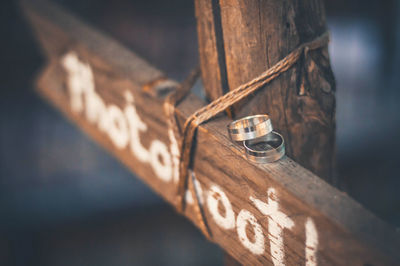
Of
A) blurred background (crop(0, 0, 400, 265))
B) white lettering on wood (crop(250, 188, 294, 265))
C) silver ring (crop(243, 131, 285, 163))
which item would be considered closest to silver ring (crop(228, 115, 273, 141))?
silver ring (crop(243, 131, 285, 163))

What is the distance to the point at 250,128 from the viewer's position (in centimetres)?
75

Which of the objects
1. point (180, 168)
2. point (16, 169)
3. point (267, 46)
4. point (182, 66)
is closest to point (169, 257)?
point (16, 169)

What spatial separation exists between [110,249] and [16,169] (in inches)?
40.6

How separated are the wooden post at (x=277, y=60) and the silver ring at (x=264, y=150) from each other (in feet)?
0.34

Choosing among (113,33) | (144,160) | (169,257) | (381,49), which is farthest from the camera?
(381,49)

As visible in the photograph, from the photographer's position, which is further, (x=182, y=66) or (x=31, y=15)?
(x=182, y=66)

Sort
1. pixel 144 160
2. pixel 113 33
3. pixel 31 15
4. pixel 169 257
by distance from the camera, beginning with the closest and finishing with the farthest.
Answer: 1. pixel 144 160
2. pixel 31 15
3. pixel 113 33
4. pixel 169 257

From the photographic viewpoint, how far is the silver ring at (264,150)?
28.3 inches

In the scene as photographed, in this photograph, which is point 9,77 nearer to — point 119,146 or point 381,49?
point 119,146

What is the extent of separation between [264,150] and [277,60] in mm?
252

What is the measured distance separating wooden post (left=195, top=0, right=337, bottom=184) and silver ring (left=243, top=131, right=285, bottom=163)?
105 millimetres

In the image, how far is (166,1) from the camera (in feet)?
9.21

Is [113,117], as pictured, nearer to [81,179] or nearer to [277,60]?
[277,60]

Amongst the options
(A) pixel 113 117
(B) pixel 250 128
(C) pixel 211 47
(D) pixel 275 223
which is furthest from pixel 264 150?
(A) pixel 113 117
